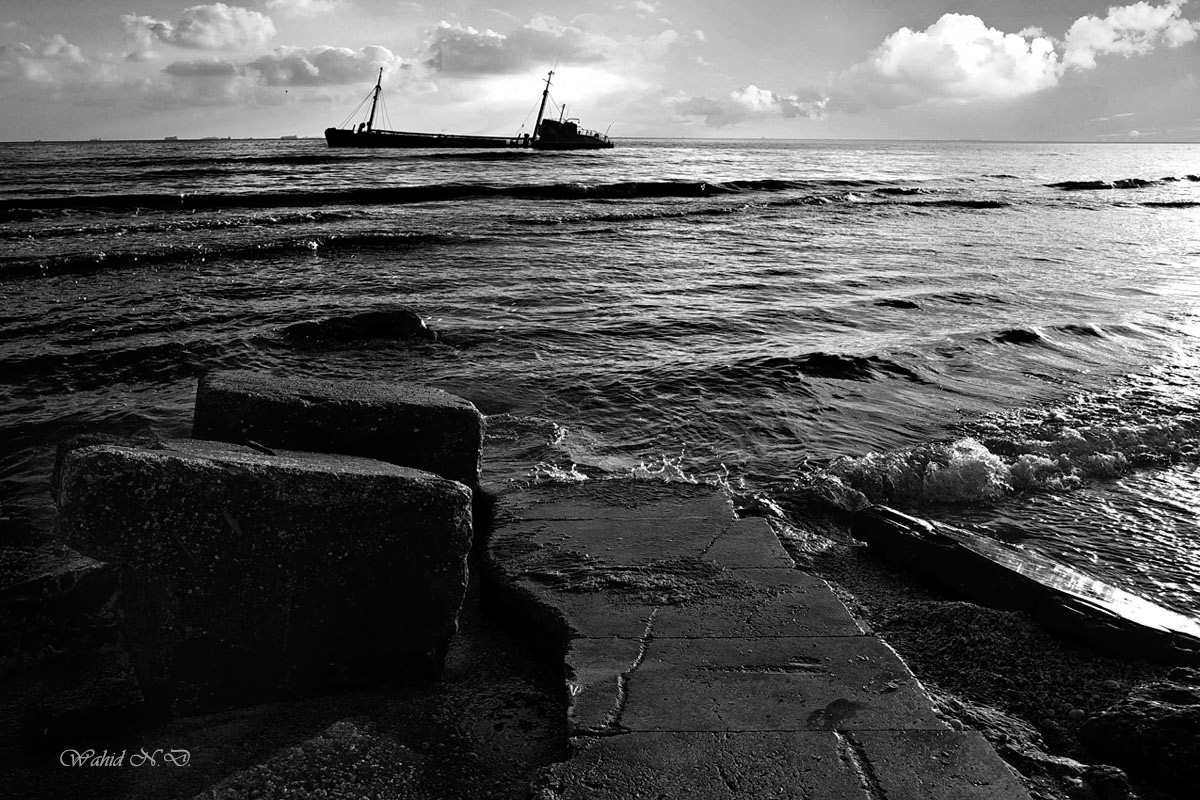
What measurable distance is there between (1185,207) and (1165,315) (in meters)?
28.5

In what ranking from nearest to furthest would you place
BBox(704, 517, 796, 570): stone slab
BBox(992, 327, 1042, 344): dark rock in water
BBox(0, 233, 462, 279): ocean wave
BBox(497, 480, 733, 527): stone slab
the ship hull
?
1. BBox(704, 517, 796, 570): stone slab
2. BBox(497, 480, 733, 527): stone slab
3. BBox(992, 327, 1042, 344): dark rock in water
4. BBox(0, 233, 462, 279): ocean wave
5. the ship hull

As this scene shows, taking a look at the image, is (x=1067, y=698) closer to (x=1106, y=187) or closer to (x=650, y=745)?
(x=650, y=745)

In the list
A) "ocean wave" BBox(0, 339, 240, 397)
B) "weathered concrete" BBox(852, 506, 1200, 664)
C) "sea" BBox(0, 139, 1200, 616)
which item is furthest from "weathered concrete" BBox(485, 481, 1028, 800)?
"ocean wave" BBox(0, 339, 240, 397)

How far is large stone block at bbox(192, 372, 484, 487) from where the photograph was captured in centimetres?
344

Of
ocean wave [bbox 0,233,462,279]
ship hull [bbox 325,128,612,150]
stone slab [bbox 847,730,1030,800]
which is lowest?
stone slab [bbox 847,730,1030,800]

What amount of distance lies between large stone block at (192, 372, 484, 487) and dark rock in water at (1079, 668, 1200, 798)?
9.00ft

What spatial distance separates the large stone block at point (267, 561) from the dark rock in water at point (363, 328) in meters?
6.27

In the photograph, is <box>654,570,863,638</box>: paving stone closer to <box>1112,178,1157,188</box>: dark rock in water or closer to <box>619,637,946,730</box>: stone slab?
<box>619,637,946,730</box>: stone slab

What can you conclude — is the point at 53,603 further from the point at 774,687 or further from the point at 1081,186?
the point at 1081,186

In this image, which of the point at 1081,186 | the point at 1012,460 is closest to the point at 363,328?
the point at 1012,460

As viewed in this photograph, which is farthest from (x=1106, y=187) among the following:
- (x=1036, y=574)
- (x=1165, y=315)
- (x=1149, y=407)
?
(x=1036, y=574)

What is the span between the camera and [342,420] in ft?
11.5

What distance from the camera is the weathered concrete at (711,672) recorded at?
222 cm

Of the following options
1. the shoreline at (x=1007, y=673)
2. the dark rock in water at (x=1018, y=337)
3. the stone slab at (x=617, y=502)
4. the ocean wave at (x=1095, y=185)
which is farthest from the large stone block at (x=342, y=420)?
the ocean wave at (x=1095, y=185)
